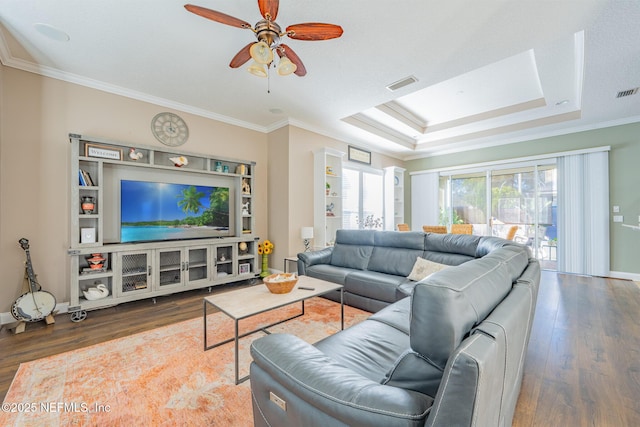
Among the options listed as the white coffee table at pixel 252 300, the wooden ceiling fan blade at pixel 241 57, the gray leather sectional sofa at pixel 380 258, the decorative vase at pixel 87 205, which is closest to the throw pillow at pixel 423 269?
the gray leather sectional sofa at pixel 380 258

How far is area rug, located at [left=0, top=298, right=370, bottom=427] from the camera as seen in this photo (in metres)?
1.50

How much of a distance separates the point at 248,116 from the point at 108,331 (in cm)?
343

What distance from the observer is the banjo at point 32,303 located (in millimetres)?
2572

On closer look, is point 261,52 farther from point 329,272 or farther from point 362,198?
point 362,198

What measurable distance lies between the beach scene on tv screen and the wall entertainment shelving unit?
0.16 ft

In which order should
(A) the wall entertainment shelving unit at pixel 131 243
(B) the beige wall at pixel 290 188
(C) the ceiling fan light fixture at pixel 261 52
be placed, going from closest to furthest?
1. (C) the ceiling fan light fixture at pixel 261 52
2. (A) the wall entertainment shelving unit at pixel 131 243
3. (B) the beige wall at pixel 290 188

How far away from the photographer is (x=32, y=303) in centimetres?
262

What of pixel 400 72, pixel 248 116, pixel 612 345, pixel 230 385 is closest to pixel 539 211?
pixel 612 345

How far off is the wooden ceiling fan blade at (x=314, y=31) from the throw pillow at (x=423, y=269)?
7.76 ft

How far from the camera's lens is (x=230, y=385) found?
1.77m

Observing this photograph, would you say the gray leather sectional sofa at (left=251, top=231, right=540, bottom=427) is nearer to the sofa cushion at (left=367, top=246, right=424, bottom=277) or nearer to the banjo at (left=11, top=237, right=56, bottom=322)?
the sofa cushion at (left=367, top=246, right=424, bottom=277)

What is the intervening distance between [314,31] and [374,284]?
2421 millimetres

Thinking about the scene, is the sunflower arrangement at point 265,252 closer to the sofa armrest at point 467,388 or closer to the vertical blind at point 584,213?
the sofa armrest at point 467,388

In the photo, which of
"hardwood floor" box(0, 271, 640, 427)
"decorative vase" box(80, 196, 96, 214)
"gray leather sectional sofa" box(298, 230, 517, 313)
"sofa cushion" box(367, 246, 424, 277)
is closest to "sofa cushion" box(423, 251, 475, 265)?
"gray leather sectional sofa" box(298, 230, 517, 313)
